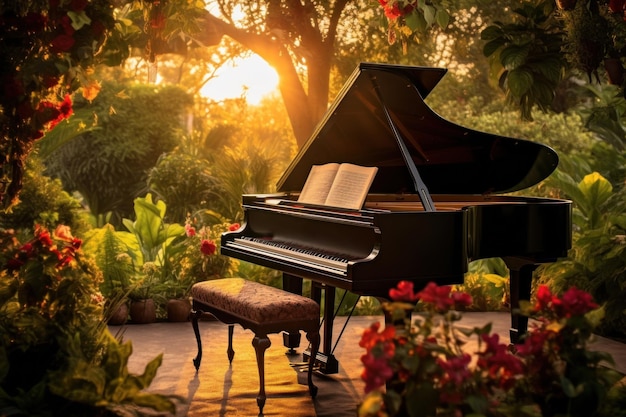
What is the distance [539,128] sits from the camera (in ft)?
57.7

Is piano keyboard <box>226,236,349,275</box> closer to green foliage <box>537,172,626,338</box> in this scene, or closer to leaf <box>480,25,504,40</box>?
leaf <box>480,25,504,40</box>

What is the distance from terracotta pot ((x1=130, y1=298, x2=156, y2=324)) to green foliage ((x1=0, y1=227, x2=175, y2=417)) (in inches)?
139

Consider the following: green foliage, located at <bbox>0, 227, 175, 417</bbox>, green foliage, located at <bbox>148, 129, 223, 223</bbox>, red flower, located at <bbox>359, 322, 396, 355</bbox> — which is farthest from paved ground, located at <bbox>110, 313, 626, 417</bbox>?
green foliage, located at <bbox>148, 129, 223, 223</bbox>

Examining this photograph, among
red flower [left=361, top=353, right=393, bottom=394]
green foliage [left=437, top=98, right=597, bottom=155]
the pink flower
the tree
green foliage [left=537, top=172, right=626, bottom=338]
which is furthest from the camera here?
green foliage [left=437, top=98, right=597, bottom=155]

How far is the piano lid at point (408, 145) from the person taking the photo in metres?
5.39

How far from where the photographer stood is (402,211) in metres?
5.04

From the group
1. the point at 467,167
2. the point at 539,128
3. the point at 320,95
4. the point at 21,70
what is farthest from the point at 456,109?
the point at 21,70

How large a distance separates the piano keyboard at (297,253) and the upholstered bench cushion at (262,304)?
0.69ft

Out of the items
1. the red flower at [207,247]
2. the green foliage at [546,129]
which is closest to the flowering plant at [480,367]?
the red flower at [207,247]

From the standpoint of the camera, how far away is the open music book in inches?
207

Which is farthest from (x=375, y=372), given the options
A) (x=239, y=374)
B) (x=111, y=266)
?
(x=111, y=266)

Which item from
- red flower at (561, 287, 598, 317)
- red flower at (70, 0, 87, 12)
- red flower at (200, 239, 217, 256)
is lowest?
red flower at (200, 239, 217, 256)

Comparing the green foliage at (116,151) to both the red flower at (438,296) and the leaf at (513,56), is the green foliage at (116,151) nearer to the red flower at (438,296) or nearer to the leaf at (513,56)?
the leaf at (513,56)

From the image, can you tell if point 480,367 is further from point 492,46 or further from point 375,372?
point 492,46
